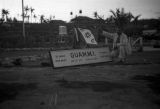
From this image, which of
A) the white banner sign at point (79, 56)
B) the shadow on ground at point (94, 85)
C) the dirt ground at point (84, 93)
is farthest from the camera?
the white banner sign at point (79, 56)

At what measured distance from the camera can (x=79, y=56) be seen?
34.5ft

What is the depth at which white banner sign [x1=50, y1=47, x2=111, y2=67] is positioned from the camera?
9.91m

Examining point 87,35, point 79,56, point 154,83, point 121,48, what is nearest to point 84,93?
point 154,83

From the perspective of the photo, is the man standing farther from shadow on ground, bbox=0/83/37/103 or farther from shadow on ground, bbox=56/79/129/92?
shadow on ground, bbox=0/83/37/103

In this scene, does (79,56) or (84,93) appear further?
(79,56)

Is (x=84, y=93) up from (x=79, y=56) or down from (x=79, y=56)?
down

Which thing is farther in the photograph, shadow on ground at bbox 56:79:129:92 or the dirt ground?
shadow on ground at bbox 56:79:129:92

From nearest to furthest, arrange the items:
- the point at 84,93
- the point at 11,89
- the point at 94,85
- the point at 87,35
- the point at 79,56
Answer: the point at 84,93
the point at 11,89
the point at 94,85
the point at 79,56
the point at 87,35

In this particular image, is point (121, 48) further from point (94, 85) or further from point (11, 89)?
point (11, 89)

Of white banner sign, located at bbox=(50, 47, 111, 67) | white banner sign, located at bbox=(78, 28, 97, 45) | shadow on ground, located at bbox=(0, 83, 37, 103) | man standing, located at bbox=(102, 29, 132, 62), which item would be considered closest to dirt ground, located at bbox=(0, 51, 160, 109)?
shadow on ground, located at bbox=(0, 83, 37, 103)

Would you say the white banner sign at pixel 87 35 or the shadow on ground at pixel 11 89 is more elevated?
the white banner sign at pixel 87 35

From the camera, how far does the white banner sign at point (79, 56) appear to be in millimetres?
9911

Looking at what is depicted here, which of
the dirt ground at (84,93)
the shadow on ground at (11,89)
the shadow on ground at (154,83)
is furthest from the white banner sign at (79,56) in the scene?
the shadow on ground at (154,83)

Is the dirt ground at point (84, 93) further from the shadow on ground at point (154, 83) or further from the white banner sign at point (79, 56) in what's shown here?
the white banner sign at point (79, 56)
